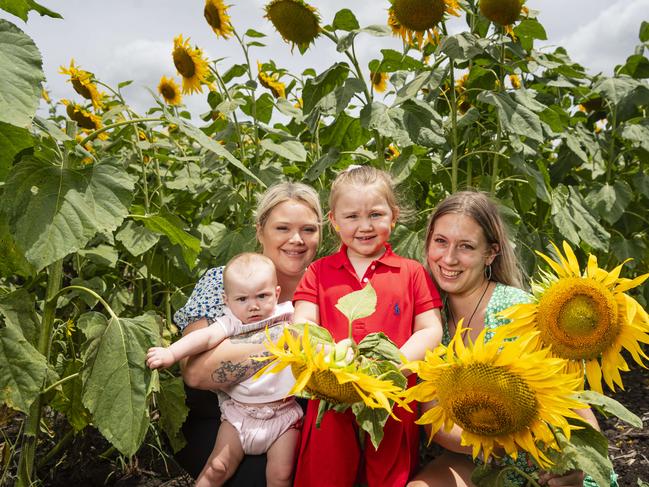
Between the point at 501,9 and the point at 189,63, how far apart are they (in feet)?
6.04

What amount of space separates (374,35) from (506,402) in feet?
5.31

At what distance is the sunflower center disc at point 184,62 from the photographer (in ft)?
11.8

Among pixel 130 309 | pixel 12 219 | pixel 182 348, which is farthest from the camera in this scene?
pixel 130 309

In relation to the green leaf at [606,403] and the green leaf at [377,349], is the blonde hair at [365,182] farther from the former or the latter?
the green leaf at [606,403]

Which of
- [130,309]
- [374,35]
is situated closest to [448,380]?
[374,35]

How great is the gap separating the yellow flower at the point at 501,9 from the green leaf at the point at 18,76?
171cm

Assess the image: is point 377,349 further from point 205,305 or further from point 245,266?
point 205,305

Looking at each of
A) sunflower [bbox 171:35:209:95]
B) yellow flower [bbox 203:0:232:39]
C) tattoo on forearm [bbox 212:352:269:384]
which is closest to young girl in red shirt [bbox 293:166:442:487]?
tattoo on forearm [bbox 212:352:269:384]

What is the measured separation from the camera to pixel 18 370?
5.31 ft

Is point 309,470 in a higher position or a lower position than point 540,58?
lower

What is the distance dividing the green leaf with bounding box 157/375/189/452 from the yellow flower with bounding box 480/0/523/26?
1779 mm

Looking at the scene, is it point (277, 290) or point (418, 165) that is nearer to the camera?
point (277, 290)

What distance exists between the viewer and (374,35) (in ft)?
7.97

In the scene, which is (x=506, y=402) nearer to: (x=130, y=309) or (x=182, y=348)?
(x=182, y=348)
